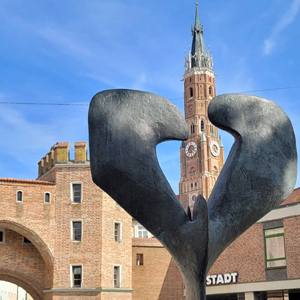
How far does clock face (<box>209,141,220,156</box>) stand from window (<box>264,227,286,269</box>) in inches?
2969

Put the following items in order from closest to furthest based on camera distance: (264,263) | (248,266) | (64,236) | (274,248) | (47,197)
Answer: (274,248) → (264,263) → (248,266) → (64,236) → (47,197)

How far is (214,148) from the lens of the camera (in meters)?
101

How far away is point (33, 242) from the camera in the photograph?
29828 millimetres

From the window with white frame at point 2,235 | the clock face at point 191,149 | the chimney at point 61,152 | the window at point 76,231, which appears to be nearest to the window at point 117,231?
the window at point 76,231

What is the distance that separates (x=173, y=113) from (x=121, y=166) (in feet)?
4.33

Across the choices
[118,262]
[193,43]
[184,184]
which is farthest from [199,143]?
[118,262]

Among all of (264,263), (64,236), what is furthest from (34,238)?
(264,263)

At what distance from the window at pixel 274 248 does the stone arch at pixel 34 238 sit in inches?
495

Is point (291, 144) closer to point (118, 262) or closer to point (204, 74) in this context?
point (118, 262)

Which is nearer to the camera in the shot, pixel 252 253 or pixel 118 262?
pixel 252 253

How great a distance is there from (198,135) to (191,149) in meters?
3.20

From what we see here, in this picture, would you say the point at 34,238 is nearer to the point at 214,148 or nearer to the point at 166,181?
the point at 166,181

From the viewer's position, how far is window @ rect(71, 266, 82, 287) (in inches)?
1160

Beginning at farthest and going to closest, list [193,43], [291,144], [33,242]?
[193,43] → [33,242] → [291,144]
